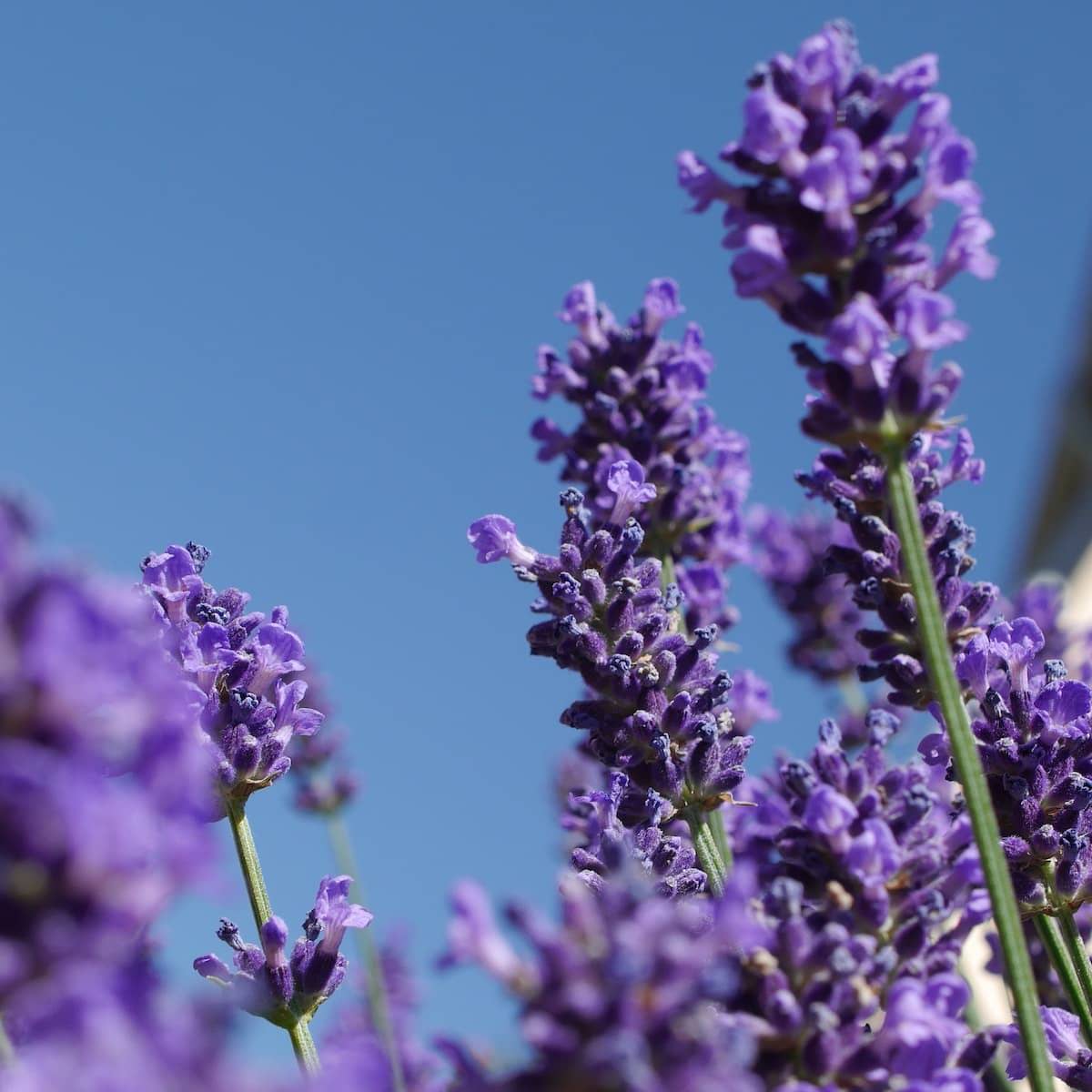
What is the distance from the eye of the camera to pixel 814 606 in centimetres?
674

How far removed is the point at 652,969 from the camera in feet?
4.93

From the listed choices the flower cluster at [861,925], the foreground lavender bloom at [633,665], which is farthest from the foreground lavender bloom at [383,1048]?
the foreground lavender bloom at [633,665]

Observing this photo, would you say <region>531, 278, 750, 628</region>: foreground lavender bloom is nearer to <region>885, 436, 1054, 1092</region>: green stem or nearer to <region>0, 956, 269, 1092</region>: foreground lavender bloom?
<region>885, 436, 1054, 1092</region>: green stem

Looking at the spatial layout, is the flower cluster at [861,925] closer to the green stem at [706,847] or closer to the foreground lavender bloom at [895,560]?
the green stem at [706,847]

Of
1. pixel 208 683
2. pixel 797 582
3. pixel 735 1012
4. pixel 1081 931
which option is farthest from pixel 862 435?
pixel 797 582

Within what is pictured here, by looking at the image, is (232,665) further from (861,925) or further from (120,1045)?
(120,1045)

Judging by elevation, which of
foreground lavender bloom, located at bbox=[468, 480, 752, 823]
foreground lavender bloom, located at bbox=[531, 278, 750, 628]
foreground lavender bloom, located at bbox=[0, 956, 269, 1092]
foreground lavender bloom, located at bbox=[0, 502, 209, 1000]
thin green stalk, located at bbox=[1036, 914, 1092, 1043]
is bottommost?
thin green stalk, located at bbox=[1036, 914, 1092, 1043]

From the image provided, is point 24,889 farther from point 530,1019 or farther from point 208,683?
point 208,683

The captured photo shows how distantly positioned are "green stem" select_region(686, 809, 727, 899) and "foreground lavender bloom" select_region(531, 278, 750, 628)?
3.35 ft

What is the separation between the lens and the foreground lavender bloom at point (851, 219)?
246 centimetres

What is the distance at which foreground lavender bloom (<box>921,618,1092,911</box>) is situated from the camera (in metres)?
2.91

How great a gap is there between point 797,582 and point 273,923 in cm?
436

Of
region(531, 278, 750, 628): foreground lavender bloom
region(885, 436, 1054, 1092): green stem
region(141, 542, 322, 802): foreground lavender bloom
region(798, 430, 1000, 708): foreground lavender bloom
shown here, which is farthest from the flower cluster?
region(531, 278, 750, 628): foreground lavender bloom

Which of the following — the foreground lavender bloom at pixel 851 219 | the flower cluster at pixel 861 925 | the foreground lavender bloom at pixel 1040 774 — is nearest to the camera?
the flower cluster at pixel 861 925
